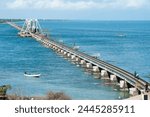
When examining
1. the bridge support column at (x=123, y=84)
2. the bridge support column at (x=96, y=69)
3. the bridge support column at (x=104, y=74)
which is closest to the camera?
the bridge support column at (x=123, y=84)

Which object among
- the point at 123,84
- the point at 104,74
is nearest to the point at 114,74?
the point at 104,74

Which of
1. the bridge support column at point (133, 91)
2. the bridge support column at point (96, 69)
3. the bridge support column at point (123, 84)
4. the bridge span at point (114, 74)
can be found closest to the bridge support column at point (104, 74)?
the bridge span at point (114, 74)

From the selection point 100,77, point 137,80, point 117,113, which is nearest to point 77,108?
point 117,113

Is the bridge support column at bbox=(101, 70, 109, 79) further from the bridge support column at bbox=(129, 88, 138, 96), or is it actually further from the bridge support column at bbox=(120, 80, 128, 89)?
the bridge support column at bbox=(129, 88, 138, 96)

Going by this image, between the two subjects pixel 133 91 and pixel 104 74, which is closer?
pixel 133 91

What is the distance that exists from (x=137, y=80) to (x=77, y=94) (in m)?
5.15

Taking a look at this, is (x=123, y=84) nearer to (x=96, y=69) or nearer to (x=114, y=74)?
(x=114, y=74)

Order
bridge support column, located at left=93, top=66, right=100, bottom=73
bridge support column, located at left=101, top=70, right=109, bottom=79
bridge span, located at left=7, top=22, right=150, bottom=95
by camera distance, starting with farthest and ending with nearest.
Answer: bridge support column, located at left=93, top=66, right=100, bottom=73
bridge support column, located at left=101, top=70, right=109, bottom=79
bridge span, located at left=7, top=22, right=150, bottom=95

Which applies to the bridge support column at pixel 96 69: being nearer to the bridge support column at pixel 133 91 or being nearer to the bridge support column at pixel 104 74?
the bridge support column at pixel 104 74

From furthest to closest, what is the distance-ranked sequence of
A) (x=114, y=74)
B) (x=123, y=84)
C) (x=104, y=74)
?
1. (x=104, y=74)
2. (x=114, y=74)
3. (x=123, y=84)

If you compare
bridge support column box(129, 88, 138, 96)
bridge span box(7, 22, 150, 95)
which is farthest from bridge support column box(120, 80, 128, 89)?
bridge support column box(129, 88, 138, 96)

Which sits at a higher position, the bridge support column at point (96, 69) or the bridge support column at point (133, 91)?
the bridge support column at point (96, 69)

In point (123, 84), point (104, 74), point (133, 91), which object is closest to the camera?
point (133, 91)

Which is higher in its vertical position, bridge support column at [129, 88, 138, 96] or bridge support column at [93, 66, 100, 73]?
bridge support column at [93, 66, 100, 73]
